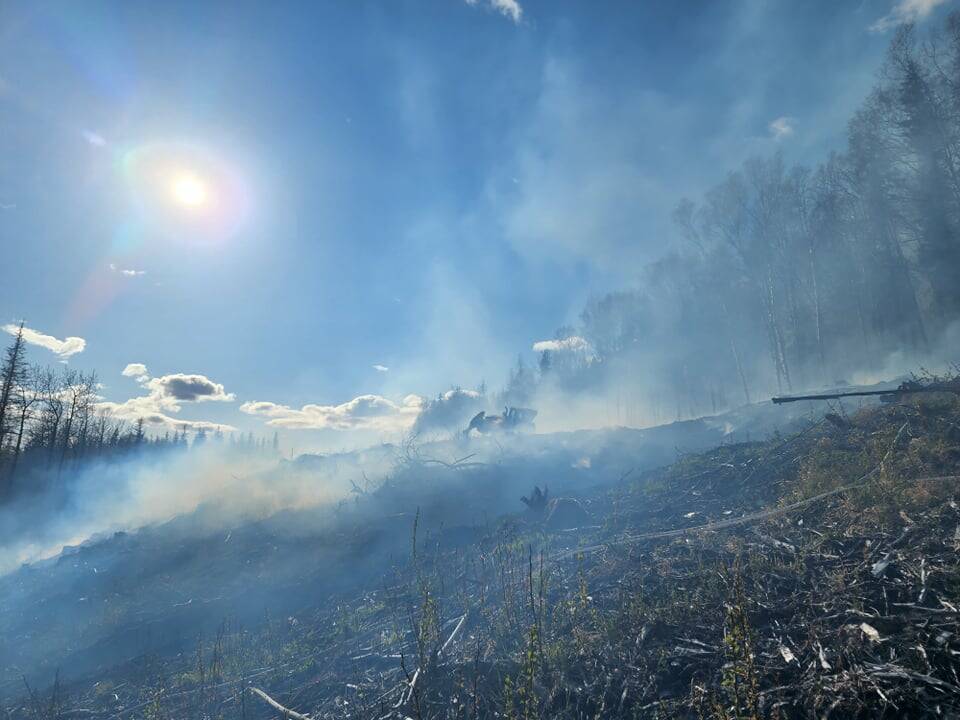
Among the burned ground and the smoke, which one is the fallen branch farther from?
the smoke

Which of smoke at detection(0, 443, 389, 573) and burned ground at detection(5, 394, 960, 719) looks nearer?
burned ground at detection(5, 394, 960, 719)

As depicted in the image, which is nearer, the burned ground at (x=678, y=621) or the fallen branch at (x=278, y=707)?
the burned ground at (x=678, y=621)

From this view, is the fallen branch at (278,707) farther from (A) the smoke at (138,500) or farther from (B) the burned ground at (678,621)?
(A) the smoke at (138,500)

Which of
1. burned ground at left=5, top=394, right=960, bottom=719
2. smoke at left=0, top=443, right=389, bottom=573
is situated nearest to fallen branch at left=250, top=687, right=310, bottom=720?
burned ground at left=5, top=394, right=960, bottom=719

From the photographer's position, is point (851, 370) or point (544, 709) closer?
point (544, 709)

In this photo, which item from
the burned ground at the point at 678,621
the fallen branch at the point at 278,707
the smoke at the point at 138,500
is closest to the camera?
the burned ground at the point at 678,621

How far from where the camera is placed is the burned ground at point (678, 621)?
4.18 metres

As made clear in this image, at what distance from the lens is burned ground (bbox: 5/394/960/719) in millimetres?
4180

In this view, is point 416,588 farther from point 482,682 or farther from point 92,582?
point 92,582

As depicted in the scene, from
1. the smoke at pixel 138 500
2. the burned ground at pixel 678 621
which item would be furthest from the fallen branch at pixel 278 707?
the smoke at pixel 138 500

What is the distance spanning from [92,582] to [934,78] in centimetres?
4504

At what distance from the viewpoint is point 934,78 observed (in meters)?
23.8

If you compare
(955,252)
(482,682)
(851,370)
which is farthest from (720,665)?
(851,370)

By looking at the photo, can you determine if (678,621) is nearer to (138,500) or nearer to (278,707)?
(278,707)
